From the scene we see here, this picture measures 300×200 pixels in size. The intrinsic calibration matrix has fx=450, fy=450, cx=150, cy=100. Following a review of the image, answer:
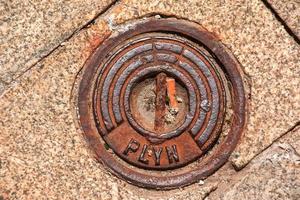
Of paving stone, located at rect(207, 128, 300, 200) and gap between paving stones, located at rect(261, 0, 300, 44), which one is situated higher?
gap between paving stones, located at rect(261, 0, 300, 44)

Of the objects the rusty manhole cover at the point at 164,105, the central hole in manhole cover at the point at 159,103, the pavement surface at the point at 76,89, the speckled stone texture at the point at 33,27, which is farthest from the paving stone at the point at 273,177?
the speckled stone texture at the point at 33,27

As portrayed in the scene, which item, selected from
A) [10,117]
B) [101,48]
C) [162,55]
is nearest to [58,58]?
[101,48]

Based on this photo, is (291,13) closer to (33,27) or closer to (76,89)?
(76,89)

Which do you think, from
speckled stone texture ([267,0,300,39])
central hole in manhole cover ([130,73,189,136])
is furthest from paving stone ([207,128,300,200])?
speckled stone texture ([267,0,300,39])

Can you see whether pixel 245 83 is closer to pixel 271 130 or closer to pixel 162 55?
pixel 271 130

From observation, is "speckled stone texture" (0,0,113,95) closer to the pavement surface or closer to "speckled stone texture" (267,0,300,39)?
the pavement surface
